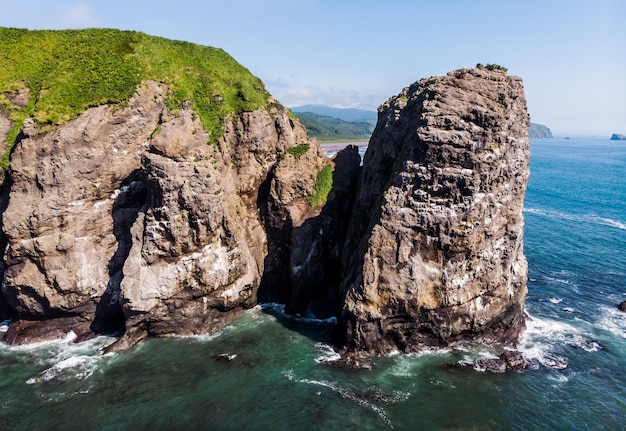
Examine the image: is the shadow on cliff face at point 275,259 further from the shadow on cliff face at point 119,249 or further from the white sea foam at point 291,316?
the shadow on cliff face at point 119,249

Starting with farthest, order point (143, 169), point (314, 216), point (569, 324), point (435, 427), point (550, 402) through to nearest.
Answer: point (314, 216) < point (569, 324) < point (143, 169) < point (550, 402) < point (435, 427)

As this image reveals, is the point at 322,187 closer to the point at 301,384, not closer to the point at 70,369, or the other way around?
the point at 301,384

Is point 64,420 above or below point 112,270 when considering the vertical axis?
below

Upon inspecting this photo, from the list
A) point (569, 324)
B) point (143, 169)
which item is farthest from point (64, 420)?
point (569, 324)

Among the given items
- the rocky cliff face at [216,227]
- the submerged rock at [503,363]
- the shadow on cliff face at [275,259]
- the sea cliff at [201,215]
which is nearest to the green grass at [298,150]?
the shadow on cliff face at [275,259]

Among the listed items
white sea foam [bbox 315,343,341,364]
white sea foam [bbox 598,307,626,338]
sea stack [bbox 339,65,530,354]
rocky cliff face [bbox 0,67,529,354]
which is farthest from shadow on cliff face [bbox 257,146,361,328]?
white sea foam [bbox 598,307,626,338]

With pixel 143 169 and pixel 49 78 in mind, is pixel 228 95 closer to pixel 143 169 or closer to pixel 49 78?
pixel 143 169
